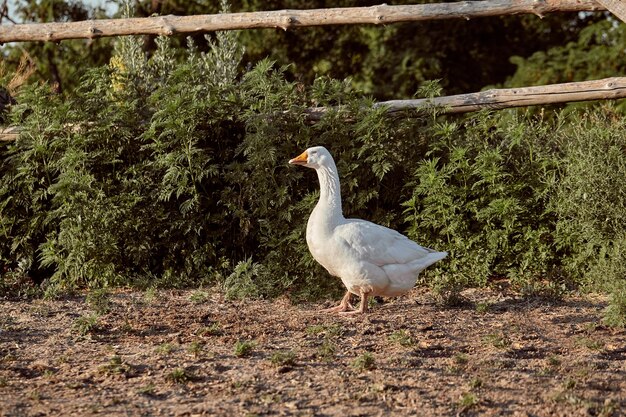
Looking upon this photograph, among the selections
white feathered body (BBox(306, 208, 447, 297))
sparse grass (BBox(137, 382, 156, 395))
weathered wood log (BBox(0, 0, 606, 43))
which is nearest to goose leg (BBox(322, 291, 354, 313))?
white feathered body (BBox(306, 208, 447, 297))

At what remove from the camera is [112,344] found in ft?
22.4

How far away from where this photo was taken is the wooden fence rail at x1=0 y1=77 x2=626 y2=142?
9.14 metres

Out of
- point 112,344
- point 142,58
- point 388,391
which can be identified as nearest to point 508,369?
point 388,391

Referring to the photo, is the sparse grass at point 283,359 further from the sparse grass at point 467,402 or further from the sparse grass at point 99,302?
the sparse grass at point 99,302

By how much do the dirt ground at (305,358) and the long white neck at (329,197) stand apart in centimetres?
73

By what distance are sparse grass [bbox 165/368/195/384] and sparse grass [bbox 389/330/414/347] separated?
1443 mm

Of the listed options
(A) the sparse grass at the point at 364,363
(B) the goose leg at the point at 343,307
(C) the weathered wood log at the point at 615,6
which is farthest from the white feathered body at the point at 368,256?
(C) the weathered wood log at the point at 615,6

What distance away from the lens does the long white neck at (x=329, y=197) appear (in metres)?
7.59

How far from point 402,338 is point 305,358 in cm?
72

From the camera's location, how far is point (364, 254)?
741cm

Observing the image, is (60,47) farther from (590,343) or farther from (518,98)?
(590,343)

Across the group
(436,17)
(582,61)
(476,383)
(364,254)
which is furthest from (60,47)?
(476,383)

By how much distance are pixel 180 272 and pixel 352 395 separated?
389 cm

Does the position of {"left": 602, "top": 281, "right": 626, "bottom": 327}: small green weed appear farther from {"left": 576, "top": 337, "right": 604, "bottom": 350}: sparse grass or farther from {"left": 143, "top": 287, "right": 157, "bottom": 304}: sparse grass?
{"left": 143, "top": 287, "right": 157, "bottom": 304}: sparse grass
